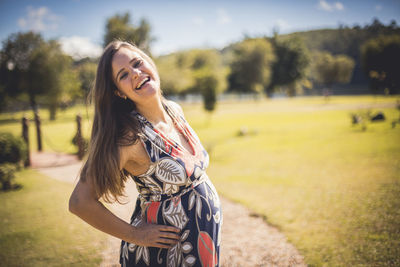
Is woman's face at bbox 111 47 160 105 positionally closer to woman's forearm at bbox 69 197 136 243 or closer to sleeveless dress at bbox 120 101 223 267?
sleeveless dress at bbox 120 101 223 267

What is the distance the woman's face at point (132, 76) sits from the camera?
5.46 feet

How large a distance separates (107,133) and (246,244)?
12.2ft

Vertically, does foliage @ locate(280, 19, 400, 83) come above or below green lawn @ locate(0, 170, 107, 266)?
above

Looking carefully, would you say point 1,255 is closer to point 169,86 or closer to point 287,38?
point 169,86

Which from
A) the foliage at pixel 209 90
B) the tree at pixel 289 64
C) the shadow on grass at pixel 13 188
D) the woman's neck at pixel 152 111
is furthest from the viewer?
the tree at pixel 289 64

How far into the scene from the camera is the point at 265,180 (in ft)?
25.2

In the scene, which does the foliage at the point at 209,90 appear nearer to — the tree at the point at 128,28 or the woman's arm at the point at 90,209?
the tree at the point at 128,28

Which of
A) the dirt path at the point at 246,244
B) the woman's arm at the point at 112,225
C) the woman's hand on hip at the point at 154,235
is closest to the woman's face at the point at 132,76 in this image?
the woman's arm at the point at 112,225

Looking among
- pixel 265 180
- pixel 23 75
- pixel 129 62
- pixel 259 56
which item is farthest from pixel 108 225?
pixel 259 56

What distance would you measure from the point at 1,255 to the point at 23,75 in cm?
3734

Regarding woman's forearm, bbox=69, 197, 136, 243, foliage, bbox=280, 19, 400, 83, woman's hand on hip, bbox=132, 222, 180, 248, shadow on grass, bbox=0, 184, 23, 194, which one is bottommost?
shadow on grass, bbox=0, 184, 23, 194

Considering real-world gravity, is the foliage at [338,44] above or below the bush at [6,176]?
above

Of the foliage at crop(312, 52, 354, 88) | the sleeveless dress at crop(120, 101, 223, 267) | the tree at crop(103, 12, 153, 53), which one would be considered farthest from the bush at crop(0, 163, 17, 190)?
the foliage at crop(312, 52, 354, 88)

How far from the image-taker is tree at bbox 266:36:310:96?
6700cm
